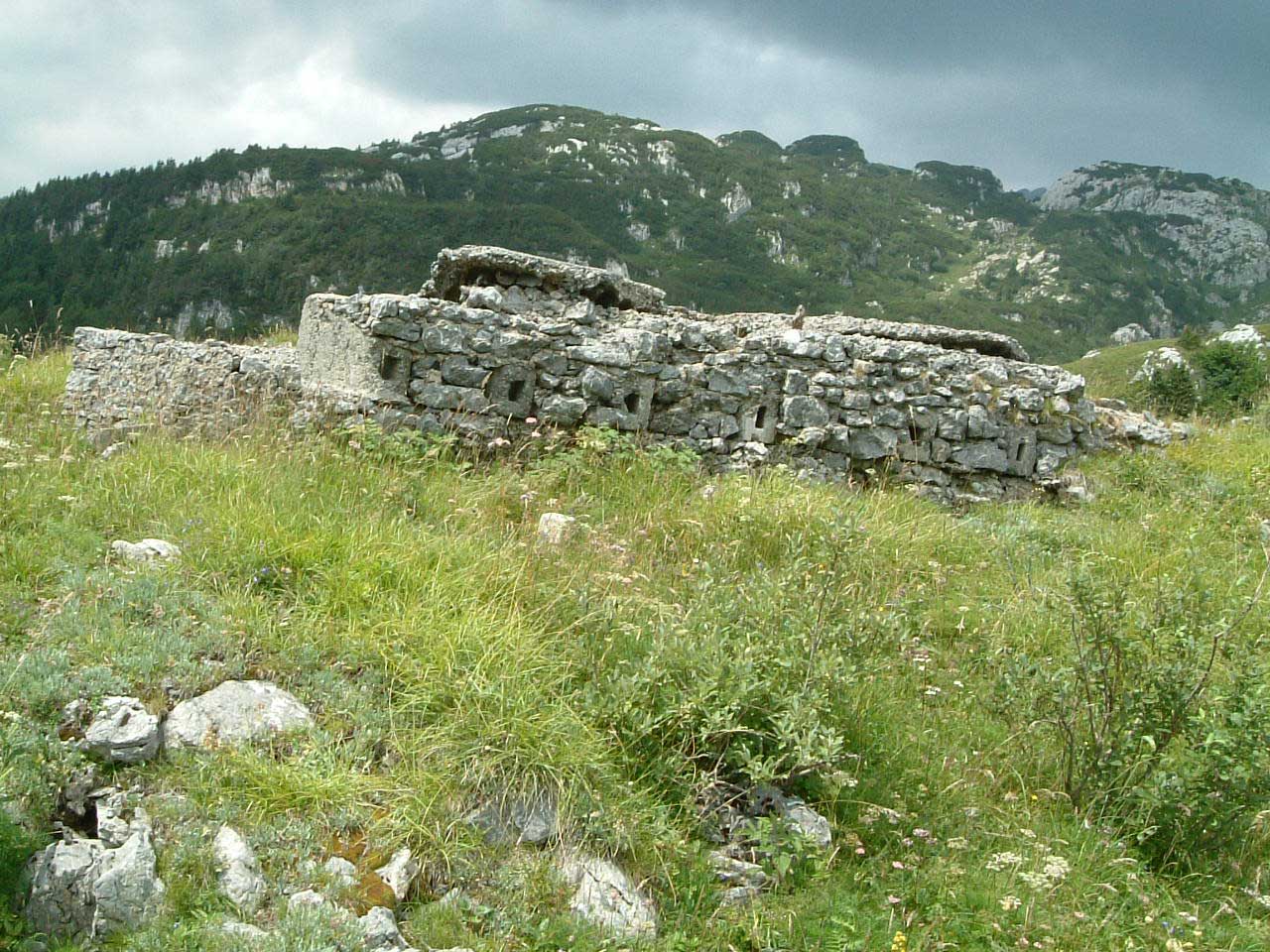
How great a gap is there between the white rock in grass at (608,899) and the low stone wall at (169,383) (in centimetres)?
494

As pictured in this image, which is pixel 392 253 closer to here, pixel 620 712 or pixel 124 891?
pixel 620 712

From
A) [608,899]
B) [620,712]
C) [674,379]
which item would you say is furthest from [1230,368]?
[608,899]

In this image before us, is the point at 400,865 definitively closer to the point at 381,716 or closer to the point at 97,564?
the point at 381,716

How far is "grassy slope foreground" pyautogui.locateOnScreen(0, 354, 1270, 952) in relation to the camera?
3.06 meters

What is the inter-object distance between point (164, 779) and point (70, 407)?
6.21m

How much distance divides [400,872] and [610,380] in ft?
17.5

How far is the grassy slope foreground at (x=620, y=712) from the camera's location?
3057 millimetres

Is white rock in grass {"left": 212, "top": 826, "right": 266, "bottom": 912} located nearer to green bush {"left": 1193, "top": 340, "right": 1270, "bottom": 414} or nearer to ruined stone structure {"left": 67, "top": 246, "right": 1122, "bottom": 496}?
ruined stone structure {"left": 67, "top": 246, "right": 1122, "bottom": 496}

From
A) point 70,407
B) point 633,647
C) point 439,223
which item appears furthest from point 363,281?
point 633,647

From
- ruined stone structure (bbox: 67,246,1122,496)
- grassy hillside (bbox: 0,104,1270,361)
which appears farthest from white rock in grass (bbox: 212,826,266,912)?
grassy hillside (bbox: 0,104,1270,361)

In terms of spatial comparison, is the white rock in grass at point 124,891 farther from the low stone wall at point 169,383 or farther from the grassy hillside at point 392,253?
the grassy hillside at point 392,253

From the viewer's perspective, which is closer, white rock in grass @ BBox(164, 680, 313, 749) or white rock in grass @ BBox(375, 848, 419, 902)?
white rock in grass @ BBox(375, 848, 419, 902)

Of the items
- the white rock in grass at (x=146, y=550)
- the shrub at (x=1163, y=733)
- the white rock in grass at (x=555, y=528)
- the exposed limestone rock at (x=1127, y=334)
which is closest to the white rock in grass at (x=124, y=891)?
the white rock in grass at (x=146, y=550)

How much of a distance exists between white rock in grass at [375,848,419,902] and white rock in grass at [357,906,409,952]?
0.42 ft
